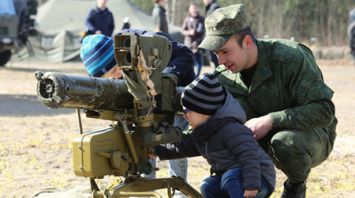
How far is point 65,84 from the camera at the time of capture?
11.6 feet

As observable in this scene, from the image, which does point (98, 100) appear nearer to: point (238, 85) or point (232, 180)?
point (232, 180)

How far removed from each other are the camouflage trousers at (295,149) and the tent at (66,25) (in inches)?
877

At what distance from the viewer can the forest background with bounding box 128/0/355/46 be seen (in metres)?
34.3

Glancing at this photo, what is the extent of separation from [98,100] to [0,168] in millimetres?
3516

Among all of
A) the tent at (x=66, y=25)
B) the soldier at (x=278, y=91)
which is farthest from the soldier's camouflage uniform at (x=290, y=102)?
the tent at (x=66, y=25)

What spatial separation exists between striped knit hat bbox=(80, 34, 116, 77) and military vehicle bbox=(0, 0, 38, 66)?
15835mm

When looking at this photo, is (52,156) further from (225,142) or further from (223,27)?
(225,142)

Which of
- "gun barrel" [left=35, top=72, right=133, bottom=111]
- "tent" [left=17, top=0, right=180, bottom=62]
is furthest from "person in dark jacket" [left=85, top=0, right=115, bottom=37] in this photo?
"tent" [left=17, top=0, right=180, bottom=62]

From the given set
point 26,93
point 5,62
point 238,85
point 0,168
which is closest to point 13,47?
point 5,62

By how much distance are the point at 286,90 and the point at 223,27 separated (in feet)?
1.76

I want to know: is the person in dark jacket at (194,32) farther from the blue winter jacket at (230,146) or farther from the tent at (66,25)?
the blue winter jacket at (230,146)

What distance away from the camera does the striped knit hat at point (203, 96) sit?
162 inches

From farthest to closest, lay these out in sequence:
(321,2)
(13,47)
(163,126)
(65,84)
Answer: (321,2)
(13,47)
(163,126)
(65,84)

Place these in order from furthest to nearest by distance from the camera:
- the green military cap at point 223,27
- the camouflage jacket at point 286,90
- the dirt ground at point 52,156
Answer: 1. the dirt ground at point 52,156
2. the camouflage jacket at point 286,90
3. the green military cap at point 223,27
